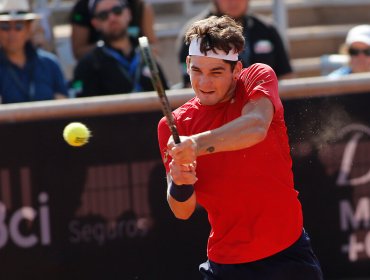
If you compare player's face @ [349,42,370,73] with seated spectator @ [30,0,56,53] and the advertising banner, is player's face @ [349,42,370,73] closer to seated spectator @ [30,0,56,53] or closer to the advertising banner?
the advertising banner

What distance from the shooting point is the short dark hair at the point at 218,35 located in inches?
158

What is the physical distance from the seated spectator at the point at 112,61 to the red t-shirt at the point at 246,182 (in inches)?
111

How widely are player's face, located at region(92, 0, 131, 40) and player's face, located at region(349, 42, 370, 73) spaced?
5.90 ft

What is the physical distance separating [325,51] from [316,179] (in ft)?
13.8

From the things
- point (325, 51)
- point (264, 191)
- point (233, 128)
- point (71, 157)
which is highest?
point (233, 128)

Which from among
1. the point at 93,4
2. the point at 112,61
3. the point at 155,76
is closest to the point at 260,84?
the point at 155,76

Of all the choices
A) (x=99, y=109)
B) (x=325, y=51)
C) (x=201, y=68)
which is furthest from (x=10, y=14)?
(x=325, y=51)

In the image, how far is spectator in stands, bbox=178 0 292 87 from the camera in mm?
7363

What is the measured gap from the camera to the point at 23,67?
6.97 metres

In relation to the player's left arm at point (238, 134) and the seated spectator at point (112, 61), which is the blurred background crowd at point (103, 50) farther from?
the player's left arm at point (238, 134)

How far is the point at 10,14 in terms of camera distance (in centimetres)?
720

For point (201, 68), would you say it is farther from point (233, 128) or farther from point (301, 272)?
point (301, 272)

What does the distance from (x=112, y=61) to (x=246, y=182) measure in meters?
3.13

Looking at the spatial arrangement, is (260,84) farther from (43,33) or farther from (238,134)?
(43,33)
